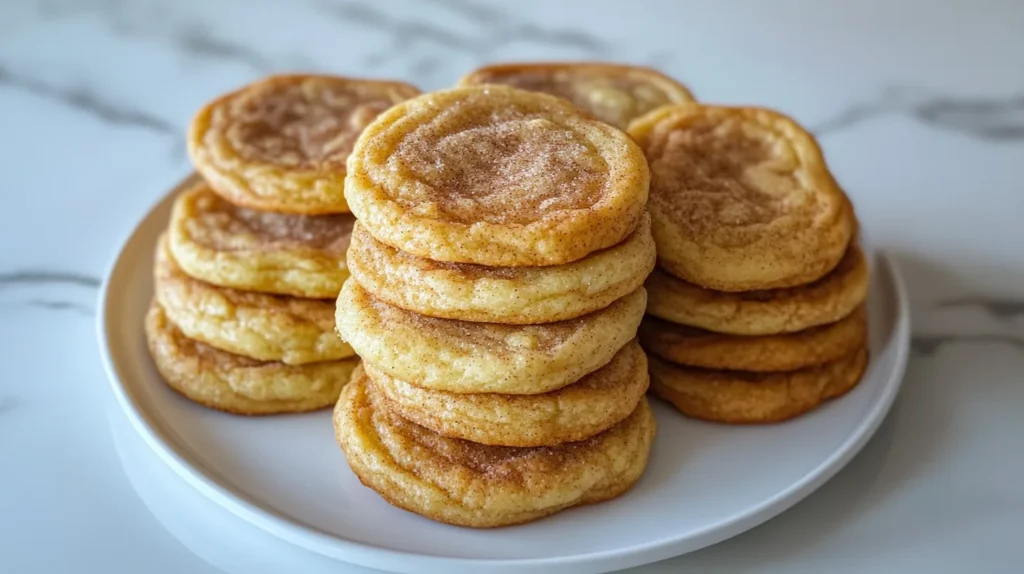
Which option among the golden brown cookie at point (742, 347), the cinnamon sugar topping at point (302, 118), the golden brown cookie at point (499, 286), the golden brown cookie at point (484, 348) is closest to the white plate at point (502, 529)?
the golden brown cookie at point (742, 347)

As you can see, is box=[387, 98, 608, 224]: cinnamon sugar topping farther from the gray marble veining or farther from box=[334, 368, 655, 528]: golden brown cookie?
the gray marble veining

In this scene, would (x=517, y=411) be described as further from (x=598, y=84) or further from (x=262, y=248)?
(x=598, y=84)

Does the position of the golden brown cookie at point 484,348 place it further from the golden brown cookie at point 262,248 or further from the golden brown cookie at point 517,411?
the golden brown cookie at point 262,248

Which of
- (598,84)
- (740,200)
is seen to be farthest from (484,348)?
(598,84)

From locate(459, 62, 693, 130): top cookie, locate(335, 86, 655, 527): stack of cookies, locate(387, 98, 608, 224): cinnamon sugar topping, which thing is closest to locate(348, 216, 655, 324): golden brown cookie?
locate(335, 86, 655, 527): stack of cookies

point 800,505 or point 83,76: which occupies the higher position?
point 800,505

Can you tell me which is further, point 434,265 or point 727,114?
point 727,114

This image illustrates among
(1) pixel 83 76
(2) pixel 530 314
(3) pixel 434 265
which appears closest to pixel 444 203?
(3) pixel 434 265

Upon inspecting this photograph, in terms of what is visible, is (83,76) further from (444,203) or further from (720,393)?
(720,393)
